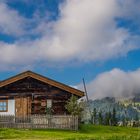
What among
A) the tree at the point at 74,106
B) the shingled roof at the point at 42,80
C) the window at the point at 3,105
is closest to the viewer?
the tree at the point at 74,106

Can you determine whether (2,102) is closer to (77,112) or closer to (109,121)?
(77,112)

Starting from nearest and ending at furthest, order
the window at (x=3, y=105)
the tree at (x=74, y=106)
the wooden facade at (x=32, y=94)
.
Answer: the tree at (x=74, y=106), the wooden facade at (x=32, y=94), the window at (x=3, y=105)

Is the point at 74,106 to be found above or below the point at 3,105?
below

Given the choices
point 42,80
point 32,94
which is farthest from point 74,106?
point 32,94

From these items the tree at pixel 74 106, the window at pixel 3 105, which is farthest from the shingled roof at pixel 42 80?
the window at pixel 3 105

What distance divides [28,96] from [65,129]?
7.80 metres

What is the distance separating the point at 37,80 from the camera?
174ft

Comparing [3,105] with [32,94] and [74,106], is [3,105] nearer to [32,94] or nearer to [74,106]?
[32,94]

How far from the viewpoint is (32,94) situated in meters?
53.0

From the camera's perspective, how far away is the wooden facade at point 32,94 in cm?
5269

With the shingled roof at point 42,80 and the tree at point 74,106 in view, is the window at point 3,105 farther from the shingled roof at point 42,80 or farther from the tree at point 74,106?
the tree at point 74,106

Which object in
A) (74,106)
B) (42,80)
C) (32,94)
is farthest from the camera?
(32,94)

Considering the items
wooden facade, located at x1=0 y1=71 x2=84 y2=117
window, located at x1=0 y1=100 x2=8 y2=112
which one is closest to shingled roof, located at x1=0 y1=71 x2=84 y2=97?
wooden facade, located at x1=0 y1=71 x2=84 y2=117

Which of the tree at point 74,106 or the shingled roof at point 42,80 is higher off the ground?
the shingled roof at point 42,80
